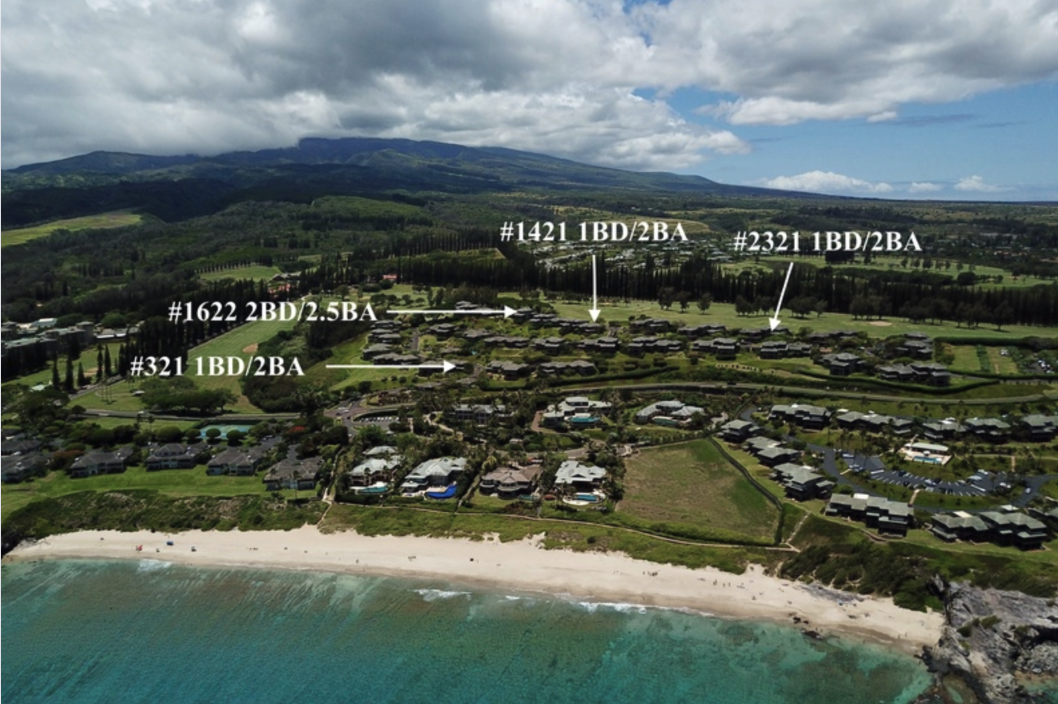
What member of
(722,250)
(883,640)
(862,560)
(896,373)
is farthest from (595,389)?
(722,250)

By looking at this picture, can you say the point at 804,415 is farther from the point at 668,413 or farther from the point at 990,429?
the point at 990,429

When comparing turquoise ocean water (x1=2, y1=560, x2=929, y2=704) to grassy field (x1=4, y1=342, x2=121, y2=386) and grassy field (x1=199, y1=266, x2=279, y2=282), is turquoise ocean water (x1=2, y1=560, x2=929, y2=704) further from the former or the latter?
grassy field (x1=199, y1=266, x2=279, y2=282)

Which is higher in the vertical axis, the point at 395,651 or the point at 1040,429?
the point at 1040,429

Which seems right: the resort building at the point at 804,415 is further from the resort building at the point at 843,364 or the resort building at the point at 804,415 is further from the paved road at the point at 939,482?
the resort building at the point at 843,364

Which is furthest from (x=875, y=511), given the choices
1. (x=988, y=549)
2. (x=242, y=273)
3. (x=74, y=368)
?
(x=242, y=273)

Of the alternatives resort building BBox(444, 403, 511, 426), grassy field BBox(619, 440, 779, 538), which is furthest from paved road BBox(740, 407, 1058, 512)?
resort building BBox(444, 403, 511, 426)

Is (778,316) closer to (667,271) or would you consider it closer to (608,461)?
(667,271)

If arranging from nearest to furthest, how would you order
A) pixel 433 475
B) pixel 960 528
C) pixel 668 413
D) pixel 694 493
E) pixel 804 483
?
pixel 960 528
pixel 804 483
pixel 694 493
pixel 433 475
pixel 668 413

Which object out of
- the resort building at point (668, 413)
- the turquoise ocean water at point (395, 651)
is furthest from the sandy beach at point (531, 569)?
the resort building at point (668, 413)
